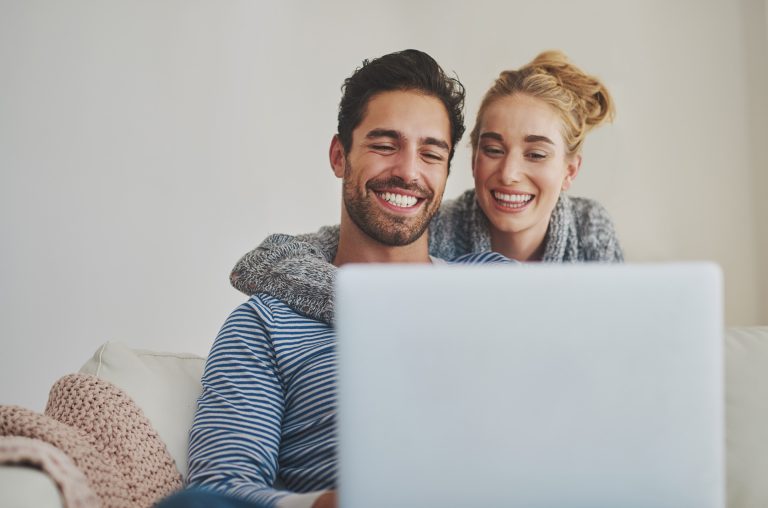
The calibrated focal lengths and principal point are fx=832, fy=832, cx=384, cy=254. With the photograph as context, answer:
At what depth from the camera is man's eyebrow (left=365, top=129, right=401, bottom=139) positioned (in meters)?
1.67

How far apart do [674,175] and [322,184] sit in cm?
139

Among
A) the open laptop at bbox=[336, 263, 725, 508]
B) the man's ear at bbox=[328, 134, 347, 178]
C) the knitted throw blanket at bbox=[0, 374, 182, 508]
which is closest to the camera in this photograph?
the open laptop at bbox=[336, 263, 725, 508]

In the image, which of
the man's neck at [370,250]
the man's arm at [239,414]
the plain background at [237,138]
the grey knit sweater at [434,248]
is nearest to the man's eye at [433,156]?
the man's neck at [370,250]

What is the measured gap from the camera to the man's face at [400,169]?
5.45 ft

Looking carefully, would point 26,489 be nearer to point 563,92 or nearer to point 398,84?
point 398,84

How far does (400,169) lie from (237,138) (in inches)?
66.0

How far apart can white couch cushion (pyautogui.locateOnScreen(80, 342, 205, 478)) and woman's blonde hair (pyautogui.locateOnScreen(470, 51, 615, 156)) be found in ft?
3.17

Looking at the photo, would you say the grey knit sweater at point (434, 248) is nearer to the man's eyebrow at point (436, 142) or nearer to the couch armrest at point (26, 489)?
the man's eyebrow at point (436, 142)

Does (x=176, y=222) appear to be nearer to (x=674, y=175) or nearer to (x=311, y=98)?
(x=311, y=98)

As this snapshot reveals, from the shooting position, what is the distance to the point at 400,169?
64.9 inches

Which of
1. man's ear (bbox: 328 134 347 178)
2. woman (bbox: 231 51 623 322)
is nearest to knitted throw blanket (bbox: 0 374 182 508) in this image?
man's ear (bbox: 328 134 347 178)

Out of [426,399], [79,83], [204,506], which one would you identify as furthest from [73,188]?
[426,399]

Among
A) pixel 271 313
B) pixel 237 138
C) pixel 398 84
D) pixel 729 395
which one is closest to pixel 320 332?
pixel 271 313

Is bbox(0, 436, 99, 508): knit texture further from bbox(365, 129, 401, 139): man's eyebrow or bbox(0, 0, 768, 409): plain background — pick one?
bbox(0, 0, 768, 409): plain background
